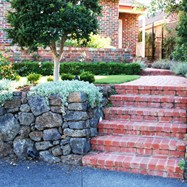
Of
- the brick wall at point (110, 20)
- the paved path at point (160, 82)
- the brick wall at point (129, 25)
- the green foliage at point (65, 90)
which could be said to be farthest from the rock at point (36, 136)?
the brick wall at point (129, 25)

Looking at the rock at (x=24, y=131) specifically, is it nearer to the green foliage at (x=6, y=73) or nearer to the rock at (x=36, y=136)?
the rock at (x=36, y=136)

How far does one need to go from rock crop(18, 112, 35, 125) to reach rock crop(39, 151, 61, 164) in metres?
0.56

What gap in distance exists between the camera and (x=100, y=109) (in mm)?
5684

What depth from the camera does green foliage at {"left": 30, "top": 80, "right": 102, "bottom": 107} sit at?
196 inches

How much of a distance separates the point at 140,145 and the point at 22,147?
78.3 inches

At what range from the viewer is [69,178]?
425 cm

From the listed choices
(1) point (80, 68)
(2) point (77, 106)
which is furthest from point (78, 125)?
(1) point (80, 68)

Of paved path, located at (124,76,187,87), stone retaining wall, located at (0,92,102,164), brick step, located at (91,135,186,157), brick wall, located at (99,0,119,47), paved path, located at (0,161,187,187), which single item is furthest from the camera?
brick wall, located at (99,0,119,47)

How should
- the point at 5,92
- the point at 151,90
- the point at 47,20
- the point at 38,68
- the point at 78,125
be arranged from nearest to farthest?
the point at 78,125 < the point at 5,92 < the point at 47,20 < the point at 151,90 < the point at 38,68

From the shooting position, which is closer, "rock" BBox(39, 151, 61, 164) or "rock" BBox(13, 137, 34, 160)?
"rock" BBox(39, 151, 61, 164)

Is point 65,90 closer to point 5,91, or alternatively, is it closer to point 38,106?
point 38,106

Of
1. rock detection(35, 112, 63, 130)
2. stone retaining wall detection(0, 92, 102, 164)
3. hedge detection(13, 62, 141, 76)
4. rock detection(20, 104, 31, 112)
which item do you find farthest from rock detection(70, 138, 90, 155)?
hedge detection(13, 62, 141, 76)

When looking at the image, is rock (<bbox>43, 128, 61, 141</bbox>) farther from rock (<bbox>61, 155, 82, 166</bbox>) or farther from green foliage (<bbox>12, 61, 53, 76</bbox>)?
green foliage (<bbox>12, 61, 53, 76</bbox>)

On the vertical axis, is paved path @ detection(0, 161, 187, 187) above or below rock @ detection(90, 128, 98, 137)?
below
